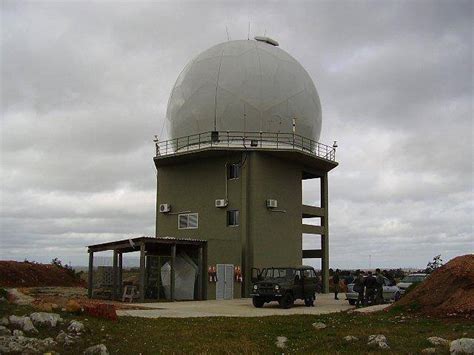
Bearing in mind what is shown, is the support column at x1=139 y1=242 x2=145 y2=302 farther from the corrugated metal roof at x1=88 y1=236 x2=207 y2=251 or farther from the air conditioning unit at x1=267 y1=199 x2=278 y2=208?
the air conditioning unit at x1=267 y1=199 x2=278 y2=208

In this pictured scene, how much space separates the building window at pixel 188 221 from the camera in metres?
35.2

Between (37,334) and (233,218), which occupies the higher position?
(233,218)

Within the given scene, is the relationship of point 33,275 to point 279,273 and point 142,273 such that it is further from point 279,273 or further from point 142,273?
point 279,273

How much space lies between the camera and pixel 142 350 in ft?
41.3

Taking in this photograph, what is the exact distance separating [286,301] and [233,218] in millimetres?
10019

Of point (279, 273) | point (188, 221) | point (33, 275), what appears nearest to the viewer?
point (279, 273)

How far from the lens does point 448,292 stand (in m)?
19.5

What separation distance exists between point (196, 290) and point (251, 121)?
10.0 meters

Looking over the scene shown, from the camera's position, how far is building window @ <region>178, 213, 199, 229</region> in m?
35.2

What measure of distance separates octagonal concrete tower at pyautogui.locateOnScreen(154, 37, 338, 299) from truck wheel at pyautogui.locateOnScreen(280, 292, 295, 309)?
23.9 ft

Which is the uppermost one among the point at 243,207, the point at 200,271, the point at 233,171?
the point at 233,171

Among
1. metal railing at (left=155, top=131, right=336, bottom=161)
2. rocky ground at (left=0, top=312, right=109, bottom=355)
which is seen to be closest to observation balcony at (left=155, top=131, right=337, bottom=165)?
metal railing at (left=155, top=131, right=336, bottom=161)

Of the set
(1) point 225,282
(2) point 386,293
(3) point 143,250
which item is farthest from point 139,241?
(2) point 386,293

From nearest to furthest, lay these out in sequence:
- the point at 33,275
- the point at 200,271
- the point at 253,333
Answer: the point at 253,333 < the point at 200,271 < the point at 33,275
